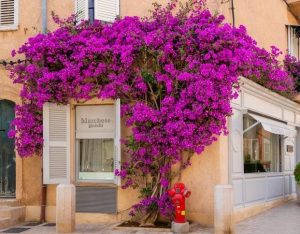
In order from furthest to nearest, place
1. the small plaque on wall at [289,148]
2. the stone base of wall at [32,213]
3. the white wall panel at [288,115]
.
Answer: the small plaque on wall at [289,148]
the white wall panel at [288,115]
the stone base of wall at [32,213]

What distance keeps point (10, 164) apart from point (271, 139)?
25.2ft

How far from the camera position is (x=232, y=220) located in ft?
32.4

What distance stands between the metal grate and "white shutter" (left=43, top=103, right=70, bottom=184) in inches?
19.6

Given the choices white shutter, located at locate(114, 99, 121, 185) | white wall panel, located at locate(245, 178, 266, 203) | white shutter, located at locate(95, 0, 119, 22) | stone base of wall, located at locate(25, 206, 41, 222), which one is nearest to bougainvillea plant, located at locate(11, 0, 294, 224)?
white shutter, located at locate(114, 99, 121, 185)

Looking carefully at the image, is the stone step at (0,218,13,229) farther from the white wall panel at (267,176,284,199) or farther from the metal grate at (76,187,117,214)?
the white wall panel at (267,176,284,199)

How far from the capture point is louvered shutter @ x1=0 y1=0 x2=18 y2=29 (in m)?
13.4

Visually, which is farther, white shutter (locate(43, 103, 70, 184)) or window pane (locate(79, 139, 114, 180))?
window pane (locate(79, 139, 114, 180))

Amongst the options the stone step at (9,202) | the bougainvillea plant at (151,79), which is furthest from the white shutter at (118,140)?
the stone step at (9,202)

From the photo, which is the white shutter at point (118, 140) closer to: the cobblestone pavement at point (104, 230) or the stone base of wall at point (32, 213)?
the cobblestone pavement at point (104, 230)

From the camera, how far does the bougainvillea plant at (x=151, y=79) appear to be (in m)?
10.9

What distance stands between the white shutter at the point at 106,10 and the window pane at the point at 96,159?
9.83ft

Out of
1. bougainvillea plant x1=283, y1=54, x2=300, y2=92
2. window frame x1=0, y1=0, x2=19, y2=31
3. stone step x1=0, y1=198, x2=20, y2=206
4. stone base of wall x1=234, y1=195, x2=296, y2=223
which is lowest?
stone base of wall x1=234, y1=195, x2=296, y2=223

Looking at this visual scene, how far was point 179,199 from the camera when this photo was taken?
34.3 feet

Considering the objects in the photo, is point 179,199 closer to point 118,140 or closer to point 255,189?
point 118,140
